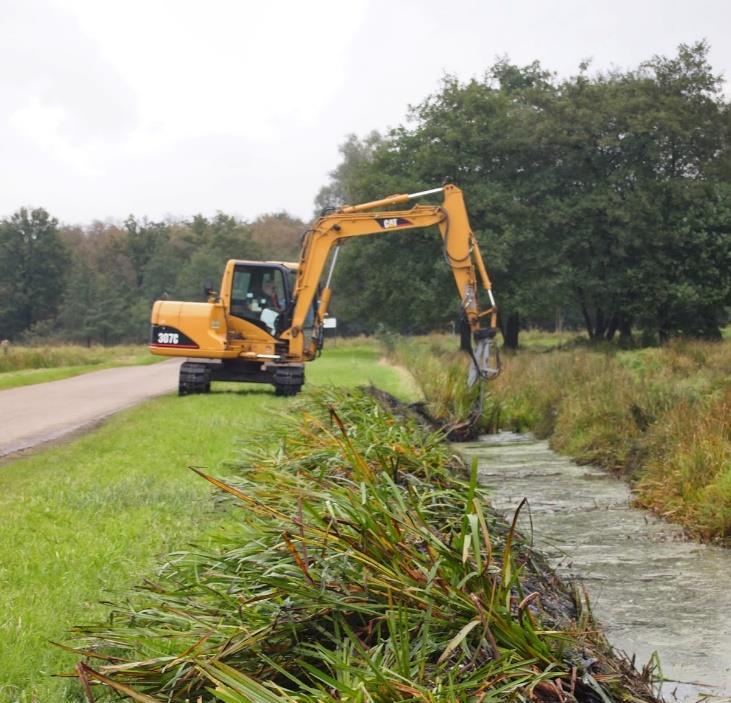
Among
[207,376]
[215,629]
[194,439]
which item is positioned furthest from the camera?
[207,376]

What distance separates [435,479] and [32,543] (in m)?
3.35

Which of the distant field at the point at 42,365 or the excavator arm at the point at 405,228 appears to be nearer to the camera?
the excavator arm at the point at 405,228

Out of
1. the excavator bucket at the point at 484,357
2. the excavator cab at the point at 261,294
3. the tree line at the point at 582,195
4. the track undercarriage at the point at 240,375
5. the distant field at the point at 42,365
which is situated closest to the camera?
the excavator bucket at the point at 484,357

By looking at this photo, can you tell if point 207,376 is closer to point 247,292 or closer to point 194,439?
point 247,292

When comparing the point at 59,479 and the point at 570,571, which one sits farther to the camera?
the point at 59,479

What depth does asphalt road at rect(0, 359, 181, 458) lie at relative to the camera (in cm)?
1431

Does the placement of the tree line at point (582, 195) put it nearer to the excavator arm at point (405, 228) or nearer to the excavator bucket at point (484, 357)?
the excavator arm at point (405, 228)

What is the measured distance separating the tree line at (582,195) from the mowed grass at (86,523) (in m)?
27.5

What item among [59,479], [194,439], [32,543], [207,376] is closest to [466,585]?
[32,543]

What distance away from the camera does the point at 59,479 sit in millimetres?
9273

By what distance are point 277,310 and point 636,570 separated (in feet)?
45.3

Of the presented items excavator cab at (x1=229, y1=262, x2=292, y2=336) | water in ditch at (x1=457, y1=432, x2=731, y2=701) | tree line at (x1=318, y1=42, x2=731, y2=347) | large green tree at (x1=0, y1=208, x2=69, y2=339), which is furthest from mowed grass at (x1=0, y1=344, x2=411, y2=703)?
Answer: large green tree at (x1=0, y1=208, x2=69, y2=339)

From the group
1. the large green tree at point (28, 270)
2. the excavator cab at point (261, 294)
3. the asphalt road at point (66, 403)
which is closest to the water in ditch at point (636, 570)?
the asphalt road at point (66, 403)

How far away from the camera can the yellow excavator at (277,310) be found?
1959cm
